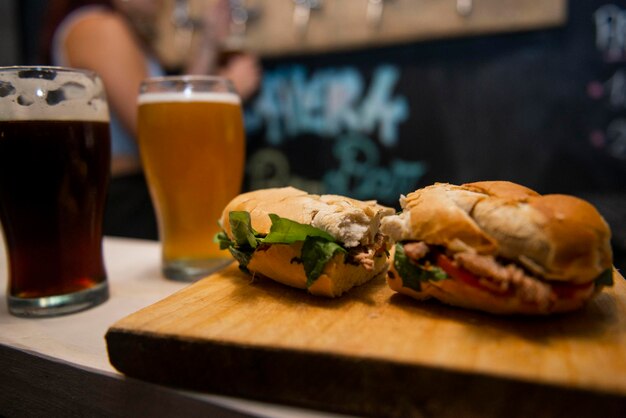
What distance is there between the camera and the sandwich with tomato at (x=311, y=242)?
92cm

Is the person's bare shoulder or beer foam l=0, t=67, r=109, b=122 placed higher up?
the person's bare shoulder

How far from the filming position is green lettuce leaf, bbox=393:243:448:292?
2.75 feet

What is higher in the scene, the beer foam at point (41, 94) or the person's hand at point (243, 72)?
the person's hand at point (243, 72)

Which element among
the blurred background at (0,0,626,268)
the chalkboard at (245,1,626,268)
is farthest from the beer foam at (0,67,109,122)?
the chalkboard at (245,1,626,268)

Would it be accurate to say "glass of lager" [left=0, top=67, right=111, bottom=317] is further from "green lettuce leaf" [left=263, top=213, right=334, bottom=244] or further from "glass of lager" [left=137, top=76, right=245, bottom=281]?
"green lettuce leaf" [left=263, top=213, right=334, bottom=244]

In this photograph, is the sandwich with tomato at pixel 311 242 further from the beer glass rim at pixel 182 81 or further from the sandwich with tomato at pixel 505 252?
the beer glass rim at pixel 182 81

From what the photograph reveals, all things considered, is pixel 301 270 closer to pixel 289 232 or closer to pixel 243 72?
pixel 289 232

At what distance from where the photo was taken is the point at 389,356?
2.18 feet

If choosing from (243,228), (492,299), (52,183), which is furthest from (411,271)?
(52,183)

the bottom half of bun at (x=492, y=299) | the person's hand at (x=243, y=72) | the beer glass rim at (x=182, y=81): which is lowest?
the bottom half of bun at (x=492, y=299)

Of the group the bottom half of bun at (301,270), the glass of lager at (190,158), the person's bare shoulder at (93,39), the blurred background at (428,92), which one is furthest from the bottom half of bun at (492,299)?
the person's bare shoulder at (93,39)

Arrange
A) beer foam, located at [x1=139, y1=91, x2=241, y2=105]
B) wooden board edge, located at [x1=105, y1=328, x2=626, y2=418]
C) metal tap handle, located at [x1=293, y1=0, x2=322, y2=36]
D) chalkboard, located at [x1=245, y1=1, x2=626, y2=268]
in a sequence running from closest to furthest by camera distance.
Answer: wooden board edge, located at [x1=105, y1=328, x2=626, y2=418] < beer foam, located at [x1=139, y1=91, x2=241, y2=105] < chalkboard, located at [x1=245, y1=1, x2=626, y2=268] < metal tap handle, located at [x1=293, y1=0, x2=322, y2=36]

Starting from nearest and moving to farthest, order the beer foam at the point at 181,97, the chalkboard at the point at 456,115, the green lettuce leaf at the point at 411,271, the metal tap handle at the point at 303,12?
1. the green lettuce leaf at the point at 411,271
2. the beer foam at the point at 181,97
3. the chalkboard at the point at 456,115
4. the metal tap handle at the point at 303,12

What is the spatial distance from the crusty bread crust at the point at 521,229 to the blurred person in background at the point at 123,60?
1.75 metres
